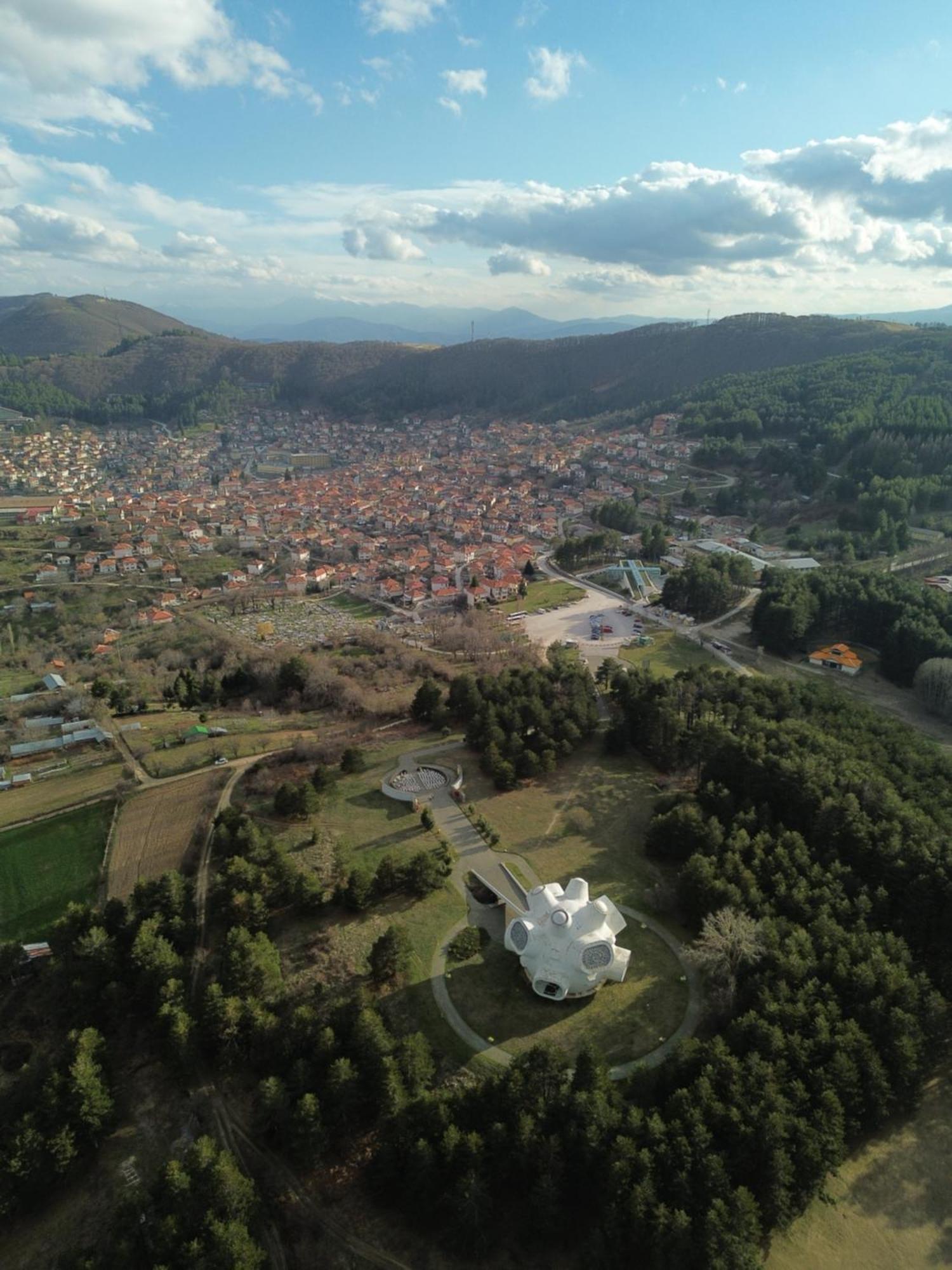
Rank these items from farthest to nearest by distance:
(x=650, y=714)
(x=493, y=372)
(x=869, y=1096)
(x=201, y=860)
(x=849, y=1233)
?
1. (x=493, y=372)
2. (x=650, y=714)
3. (x=201, y=860)
4. (x=869, y=1096)
5. (x=849, y=1233)

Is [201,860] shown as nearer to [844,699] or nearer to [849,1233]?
[849,1233]

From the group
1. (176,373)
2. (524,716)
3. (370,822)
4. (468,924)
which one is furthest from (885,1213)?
(176,373)

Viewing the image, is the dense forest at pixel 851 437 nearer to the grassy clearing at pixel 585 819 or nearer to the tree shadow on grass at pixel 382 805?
the grassy clearing at pixel 585 819

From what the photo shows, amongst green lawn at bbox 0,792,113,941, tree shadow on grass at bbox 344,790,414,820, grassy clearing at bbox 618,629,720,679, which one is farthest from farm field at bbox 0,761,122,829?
grassy clearing at bbox 618,629,720,679

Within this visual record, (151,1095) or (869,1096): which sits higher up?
(869,1096)

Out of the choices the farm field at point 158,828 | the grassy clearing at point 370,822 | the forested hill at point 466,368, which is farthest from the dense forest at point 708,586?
the forested hill at point 466,368

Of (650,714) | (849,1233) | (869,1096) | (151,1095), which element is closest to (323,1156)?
(151,1095)

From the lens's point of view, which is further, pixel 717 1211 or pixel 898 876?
pixel 898 876
